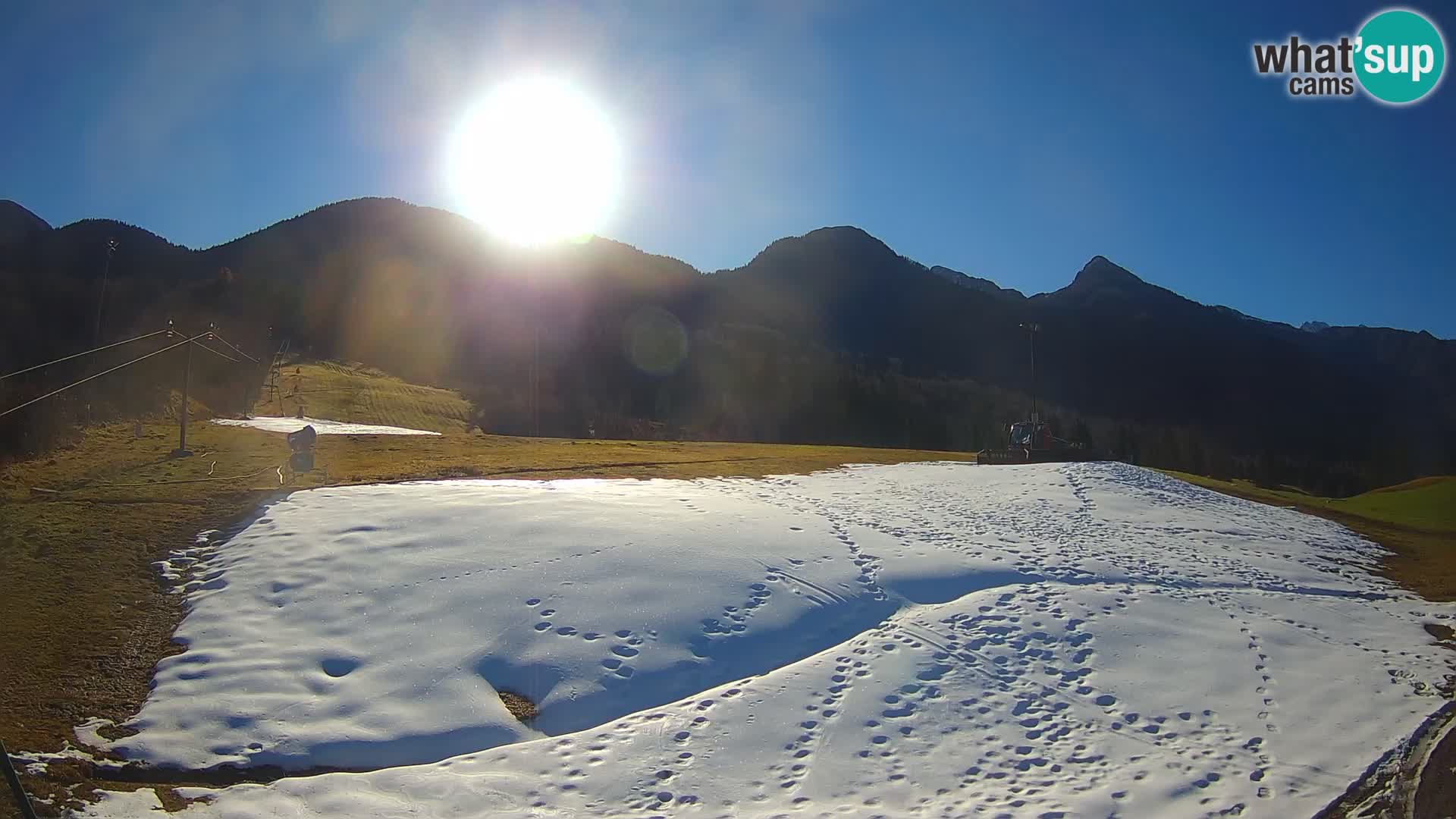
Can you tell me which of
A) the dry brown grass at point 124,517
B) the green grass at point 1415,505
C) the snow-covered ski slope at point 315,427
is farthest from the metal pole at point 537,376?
the green grass at point 1415,505

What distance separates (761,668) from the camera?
923cm

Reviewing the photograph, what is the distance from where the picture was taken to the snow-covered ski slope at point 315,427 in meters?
30.5

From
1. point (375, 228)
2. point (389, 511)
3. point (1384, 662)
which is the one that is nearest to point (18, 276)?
point (375, 228)

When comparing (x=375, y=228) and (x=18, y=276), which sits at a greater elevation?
(x=375, y=228)

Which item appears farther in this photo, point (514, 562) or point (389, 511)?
point (389, 511)

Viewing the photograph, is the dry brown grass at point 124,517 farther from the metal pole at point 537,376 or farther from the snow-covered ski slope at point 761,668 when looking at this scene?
the metal pole at point 537,376

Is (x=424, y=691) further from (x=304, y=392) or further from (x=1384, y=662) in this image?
(x=304, y=392)

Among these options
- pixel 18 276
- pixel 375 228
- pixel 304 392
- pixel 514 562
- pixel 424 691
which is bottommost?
pixel 424 691

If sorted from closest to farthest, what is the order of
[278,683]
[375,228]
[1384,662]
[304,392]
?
[278,683], [1384,662], [304,392], [375,228]

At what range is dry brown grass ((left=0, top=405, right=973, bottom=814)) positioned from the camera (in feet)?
26.0

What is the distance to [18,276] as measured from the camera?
78938 mm

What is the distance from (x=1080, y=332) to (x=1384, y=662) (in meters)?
161

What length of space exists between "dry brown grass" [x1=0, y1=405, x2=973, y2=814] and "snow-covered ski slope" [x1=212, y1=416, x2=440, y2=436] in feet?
7.38

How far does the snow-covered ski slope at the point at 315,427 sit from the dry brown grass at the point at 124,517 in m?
2.25
